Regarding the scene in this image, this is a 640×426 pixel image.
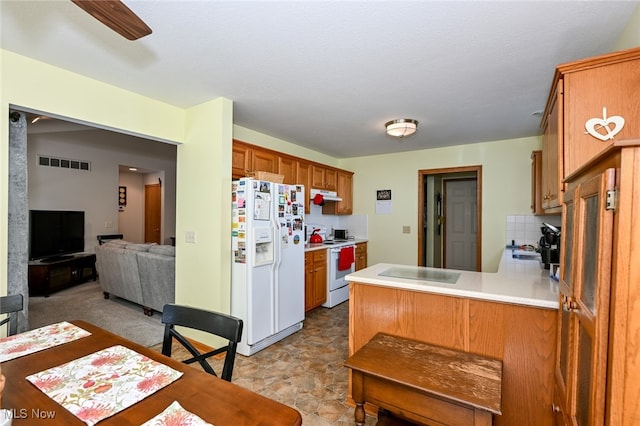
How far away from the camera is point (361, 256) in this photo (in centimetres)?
498

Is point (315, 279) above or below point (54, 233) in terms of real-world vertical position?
below

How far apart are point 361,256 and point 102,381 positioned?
4216mm

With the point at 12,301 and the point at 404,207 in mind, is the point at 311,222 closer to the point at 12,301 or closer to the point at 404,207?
the point at 404,207

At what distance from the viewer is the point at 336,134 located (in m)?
3.87

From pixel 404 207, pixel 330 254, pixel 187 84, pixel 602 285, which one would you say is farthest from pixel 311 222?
pixel 602 285

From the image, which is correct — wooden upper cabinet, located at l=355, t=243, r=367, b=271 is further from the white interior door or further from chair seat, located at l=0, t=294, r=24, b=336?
chair seat, located at l=0, t=294, r=24, b=336

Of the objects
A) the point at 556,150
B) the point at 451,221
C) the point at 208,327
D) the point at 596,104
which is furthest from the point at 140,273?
the point at 451,221

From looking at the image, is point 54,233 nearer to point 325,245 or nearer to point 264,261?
point 264,261

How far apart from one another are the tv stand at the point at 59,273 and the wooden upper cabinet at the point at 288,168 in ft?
12.5

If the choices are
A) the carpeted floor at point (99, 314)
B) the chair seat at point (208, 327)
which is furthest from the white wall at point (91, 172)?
the chair seat at point (208, 327)

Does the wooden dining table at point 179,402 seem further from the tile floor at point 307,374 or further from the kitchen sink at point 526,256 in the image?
the kitchen sink at point 526,256

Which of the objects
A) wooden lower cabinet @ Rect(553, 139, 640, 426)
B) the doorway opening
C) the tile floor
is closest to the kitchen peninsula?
the tile floor

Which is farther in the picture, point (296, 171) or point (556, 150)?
point (296, 171)

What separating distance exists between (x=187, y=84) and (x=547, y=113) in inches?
103
